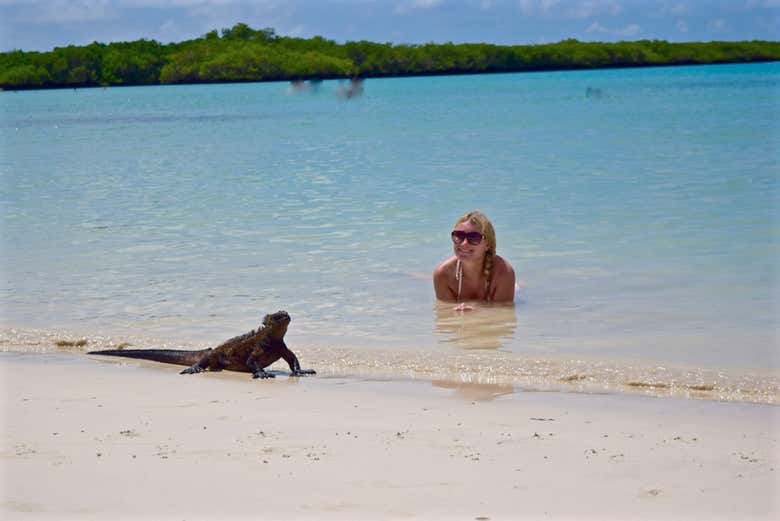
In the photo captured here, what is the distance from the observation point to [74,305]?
384 inches

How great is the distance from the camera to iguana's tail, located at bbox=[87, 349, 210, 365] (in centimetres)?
708

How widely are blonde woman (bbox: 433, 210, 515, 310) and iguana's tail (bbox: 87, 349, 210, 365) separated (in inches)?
104

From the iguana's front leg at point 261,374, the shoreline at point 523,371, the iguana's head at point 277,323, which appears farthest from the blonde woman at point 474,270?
the iguana's front leg at point 261,374

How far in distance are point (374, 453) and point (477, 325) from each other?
3.86m

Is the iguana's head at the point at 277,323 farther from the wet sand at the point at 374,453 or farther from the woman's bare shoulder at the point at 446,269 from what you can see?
the woman's bare shoulder at the point at 446,269

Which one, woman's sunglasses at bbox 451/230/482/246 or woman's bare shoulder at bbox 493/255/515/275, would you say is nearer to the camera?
woman's sunglasses at bbox 451/230/482/246

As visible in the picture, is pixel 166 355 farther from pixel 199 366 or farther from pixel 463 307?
pixel 463 307

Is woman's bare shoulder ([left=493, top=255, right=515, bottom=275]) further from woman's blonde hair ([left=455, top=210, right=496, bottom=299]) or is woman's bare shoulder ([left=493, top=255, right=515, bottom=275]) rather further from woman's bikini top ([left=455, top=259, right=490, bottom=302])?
woman's bikini top ([left=455, top=259, right=490, bottom=302])

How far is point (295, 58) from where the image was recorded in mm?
140375

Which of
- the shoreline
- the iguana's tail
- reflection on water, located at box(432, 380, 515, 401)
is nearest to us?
reflection on water, located at box(432, 380, 515, 401)

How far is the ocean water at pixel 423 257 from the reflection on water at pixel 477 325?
3cm

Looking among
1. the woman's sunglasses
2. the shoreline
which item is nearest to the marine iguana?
the shoreline

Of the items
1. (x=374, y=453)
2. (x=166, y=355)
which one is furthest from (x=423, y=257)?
(x=374, y=453)

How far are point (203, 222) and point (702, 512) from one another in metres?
11.7
